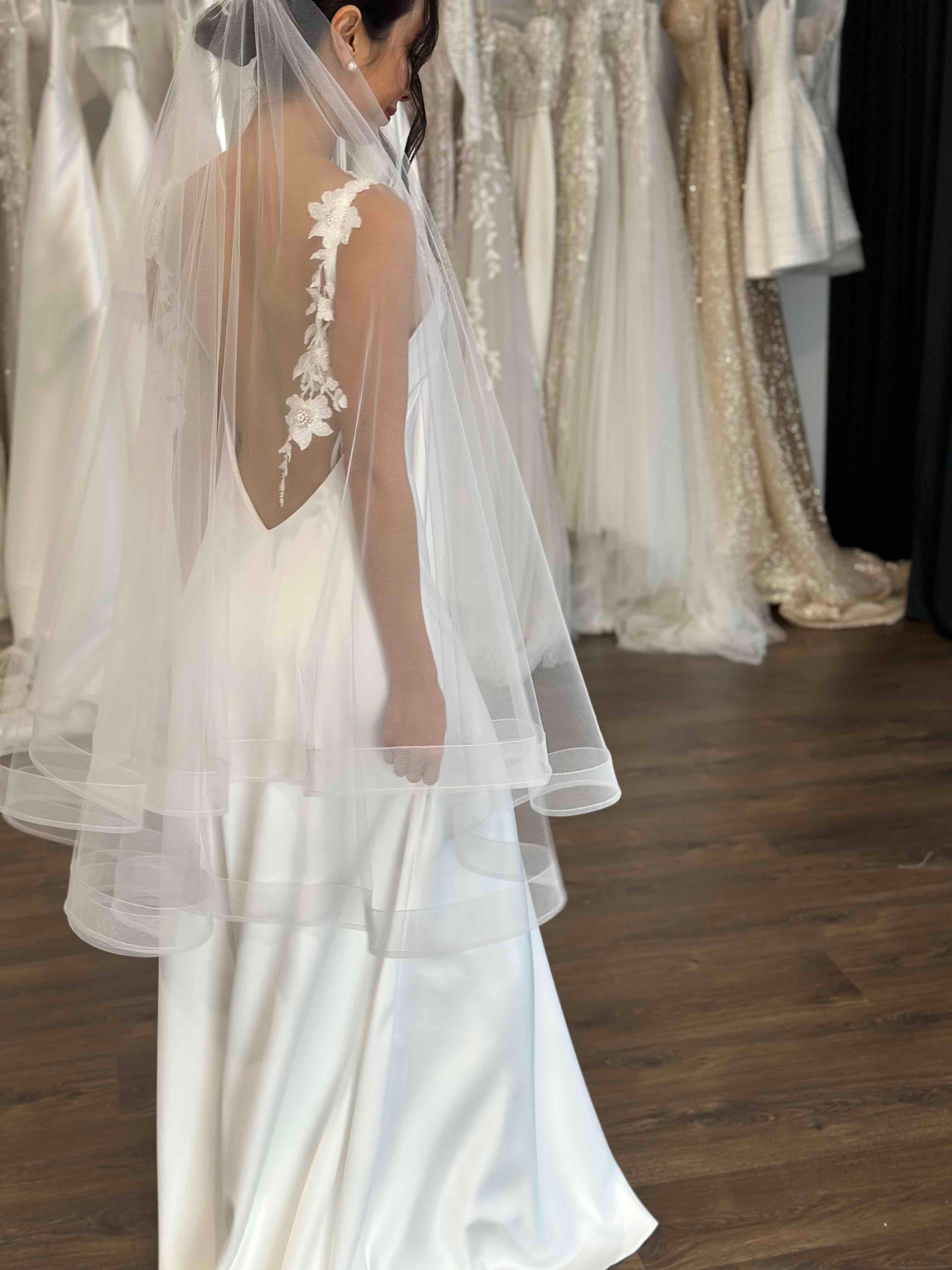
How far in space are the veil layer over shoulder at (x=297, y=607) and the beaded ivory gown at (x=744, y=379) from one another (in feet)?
9.18

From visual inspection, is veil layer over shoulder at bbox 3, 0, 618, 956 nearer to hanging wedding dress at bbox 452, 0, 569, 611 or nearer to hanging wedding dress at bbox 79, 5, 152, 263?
hanging wedding dress at bbox 79, 5, 152, 263

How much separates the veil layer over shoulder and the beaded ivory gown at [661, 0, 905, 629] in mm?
2798

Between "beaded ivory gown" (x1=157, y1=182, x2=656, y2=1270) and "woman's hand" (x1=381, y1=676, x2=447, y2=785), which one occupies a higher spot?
"woman's hand" (x1=381, y1=676, x2=447, y2=785)

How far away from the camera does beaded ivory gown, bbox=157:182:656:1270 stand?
1.21 metres

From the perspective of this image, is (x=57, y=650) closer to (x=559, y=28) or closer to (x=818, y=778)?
(x=818, y=778)

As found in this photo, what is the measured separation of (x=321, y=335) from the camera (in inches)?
40.7

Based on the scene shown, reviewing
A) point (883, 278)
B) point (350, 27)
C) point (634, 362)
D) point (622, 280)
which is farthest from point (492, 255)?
point (350, 27)

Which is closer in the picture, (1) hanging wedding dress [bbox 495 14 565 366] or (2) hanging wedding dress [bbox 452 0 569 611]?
(2) hanging wedding dress [bbox 452 0 569 611]

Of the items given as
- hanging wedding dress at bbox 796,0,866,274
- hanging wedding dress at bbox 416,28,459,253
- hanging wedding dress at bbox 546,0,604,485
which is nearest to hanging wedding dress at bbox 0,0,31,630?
hanging wedding dress at bbox 416,28,459,253

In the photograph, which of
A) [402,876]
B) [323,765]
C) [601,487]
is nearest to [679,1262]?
[402,876]

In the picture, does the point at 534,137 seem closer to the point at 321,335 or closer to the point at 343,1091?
the point at 321,335

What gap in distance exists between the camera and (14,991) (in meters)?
1.97

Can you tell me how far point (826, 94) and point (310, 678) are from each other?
348 centimetres

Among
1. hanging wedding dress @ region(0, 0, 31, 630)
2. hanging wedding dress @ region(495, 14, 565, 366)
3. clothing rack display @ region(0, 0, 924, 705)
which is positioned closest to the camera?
hanging wedding dress @ region(0, 0, 31, 630)
